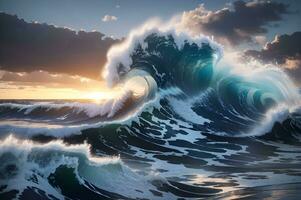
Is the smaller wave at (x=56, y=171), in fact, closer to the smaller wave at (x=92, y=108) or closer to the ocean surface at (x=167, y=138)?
the ocean surface at (x=167, y=138)

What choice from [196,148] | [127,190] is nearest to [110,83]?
[196,148]

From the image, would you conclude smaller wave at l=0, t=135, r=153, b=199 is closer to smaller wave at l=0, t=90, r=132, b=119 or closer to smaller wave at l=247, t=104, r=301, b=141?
smaller wave at l=247, t=104, r=301, b=141

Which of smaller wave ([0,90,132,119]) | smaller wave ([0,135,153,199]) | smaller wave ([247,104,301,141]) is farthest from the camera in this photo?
smaller wave ([0,90,132,119])

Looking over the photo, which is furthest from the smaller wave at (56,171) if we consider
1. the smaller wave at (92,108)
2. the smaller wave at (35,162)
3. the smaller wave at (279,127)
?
the smaller wave at (92,108)

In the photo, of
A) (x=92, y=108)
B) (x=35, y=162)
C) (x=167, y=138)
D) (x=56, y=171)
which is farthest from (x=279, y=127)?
(x=35, y=162)

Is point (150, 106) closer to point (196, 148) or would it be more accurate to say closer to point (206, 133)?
point (206, 133)

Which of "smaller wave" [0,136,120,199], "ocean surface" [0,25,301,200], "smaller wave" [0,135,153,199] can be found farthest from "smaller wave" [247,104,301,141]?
"smaller wave" [0,136,120,199]

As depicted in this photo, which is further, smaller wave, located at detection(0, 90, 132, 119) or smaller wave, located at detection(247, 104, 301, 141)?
smaller wave, located at detection(0, 90, 132, 119)

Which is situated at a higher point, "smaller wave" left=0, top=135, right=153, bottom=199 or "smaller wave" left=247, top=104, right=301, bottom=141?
"smaller wave" left=247, top=104, right=301, bottom=141

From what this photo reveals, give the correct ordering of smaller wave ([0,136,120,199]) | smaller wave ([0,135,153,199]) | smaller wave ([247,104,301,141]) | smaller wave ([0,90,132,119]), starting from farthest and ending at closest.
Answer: smaller wave ([0,90,132,119]) < smaller wave ([247,104,301,141]) < smaller wave ([0,135,153,199]) < smaller wave ([0,136,120,199])
